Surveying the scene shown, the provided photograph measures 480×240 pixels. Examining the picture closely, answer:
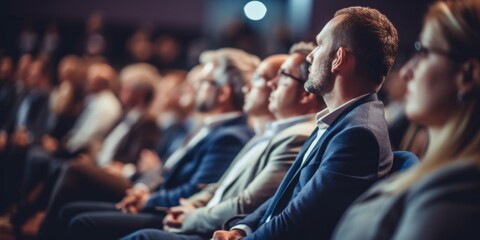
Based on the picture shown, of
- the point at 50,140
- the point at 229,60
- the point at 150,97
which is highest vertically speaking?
the point at 229,60

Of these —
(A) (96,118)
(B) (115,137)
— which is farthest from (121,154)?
(A) (96,118)

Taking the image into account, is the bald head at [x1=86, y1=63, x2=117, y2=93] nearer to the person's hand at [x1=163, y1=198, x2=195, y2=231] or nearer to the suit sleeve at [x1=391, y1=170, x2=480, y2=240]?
the person's hand at [x1=163, y1=198, x2=195, y2=231]

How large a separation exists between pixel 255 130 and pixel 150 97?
6.04 ft

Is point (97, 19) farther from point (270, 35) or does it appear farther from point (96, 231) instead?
point (96, 231)

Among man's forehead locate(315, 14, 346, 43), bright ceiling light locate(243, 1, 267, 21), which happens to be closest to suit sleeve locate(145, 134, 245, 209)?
man's forehead locate(315, 14, 346, 43)

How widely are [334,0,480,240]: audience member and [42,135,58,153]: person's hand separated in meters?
4.20

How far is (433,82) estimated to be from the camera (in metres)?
1.20

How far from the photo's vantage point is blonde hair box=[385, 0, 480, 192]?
1078 millimetres

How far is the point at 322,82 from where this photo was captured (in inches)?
71.3

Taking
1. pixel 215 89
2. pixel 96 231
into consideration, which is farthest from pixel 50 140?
pixel 96 231

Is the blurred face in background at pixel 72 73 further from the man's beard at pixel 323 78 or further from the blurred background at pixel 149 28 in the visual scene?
the man's beard at pixel 323 78

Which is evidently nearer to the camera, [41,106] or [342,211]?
[342,211]

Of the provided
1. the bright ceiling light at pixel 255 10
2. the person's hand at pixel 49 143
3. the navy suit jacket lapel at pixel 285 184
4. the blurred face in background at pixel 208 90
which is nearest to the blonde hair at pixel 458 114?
the navy suit jacket lapel at pixel 285 184

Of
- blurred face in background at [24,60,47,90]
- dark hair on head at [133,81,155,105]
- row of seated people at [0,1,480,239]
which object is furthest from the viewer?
Result: blurred face in background at [24,60,47,90]
